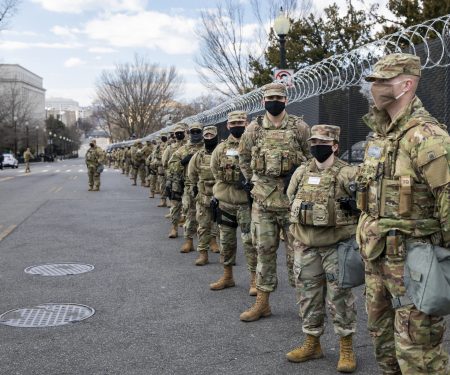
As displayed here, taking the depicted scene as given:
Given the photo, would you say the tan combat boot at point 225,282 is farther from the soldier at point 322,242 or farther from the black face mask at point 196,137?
the black face mask at point 196,137

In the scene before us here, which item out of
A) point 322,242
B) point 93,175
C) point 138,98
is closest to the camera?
point 322,242

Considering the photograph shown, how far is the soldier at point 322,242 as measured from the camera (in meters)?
4.19

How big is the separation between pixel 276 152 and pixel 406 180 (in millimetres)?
2311

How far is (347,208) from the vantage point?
3975 mm

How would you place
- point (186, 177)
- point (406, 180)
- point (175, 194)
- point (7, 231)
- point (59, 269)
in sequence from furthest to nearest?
point (7, 231) → point (175, 194) → point (186, 177) → point (59, 269) → point (406, 180)

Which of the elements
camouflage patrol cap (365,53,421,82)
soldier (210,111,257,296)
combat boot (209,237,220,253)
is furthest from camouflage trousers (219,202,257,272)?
camouflage patrol cap (365,53,421,82)

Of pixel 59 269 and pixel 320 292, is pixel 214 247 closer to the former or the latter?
pixel 59 269

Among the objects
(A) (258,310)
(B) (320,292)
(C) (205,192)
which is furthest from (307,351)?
(C) (205,192)

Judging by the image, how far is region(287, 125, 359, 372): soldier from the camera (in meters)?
4.19

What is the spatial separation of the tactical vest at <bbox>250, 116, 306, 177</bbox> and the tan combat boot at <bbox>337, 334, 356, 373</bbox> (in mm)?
1643

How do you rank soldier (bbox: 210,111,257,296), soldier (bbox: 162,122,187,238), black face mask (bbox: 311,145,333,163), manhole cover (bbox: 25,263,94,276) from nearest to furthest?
black face mask (bbox: 311,145,333,163) < soldier (bbox: 210,111,257,296) < manhole cover (bbox: 25,263,94,276) < soldier (bbox: 162,122,187,238)

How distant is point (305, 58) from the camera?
27266mm

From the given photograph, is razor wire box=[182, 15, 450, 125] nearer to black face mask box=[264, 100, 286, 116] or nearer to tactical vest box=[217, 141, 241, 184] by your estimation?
black face mask box=[264, 100, 286, 116]

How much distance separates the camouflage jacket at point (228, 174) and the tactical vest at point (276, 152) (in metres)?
1.01
